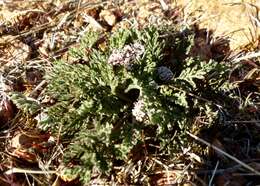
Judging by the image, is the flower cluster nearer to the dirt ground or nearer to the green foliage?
the green foliage

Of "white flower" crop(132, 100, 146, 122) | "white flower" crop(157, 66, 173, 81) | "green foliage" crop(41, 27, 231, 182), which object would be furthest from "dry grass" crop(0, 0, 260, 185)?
"white flower" crop(157, 66, 173, 81)

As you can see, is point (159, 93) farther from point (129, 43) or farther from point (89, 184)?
point (89, 184)

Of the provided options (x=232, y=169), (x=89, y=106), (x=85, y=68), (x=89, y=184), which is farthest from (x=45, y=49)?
(x=232, y=169)

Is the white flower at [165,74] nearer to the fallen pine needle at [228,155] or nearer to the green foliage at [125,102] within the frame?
the green foliage at [125,102]

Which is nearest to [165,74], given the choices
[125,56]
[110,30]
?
[125,56]

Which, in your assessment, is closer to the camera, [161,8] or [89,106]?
[89,106]

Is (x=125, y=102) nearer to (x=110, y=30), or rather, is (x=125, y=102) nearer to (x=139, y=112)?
(x=139, y=112)
